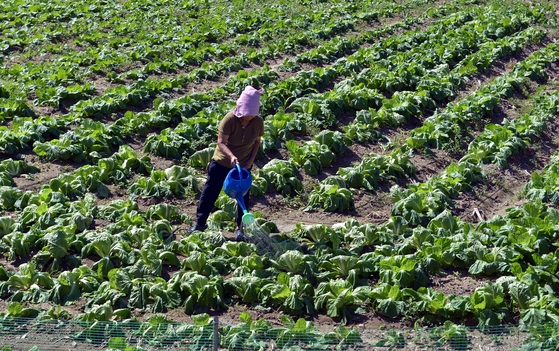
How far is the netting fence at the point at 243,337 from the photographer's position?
5.02m

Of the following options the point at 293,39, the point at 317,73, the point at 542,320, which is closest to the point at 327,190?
the point at 542,320

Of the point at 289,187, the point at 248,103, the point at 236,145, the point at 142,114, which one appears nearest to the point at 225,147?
the point at 236,145

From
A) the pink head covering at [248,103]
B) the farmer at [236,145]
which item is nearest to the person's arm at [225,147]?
the farmer at [236,145]

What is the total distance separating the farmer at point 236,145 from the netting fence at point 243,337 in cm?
206

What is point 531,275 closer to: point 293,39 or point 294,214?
point 294,214

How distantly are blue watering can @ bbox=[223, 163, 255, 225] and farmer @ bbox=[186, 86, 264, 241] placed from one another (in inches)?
4.9

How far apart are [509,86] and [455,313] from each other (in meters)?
8.60

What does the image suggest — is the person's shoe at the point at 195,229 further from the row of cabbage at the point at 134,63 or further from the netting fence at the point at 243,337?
the row of cabbage at the point at 134,63

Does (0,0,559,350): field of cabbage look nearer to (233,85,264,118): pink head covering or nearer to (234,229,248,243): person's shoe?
(234,229,248,243): person's shoe

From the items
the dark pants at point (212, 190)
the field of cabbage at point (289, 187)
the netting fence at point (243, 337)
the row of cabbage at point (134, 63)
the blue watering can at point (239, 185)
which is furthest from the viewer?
the row of cabbage at point (134, 63)

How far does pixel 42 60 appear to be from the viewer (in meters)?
14.8

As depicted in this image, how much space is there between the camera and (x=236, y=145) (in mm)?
6871

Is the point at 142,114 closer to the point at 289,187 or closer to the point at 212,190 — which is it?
the point at 289,187

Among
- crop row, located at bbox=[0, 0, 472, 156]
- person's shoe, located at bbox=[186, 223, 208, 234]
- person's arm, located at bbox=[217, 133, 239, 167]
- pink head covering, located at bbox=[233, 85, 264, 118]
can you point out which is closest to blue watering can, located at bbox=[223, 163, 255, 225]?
person's arm, located at bbox=[217, 133, 239, 167]
